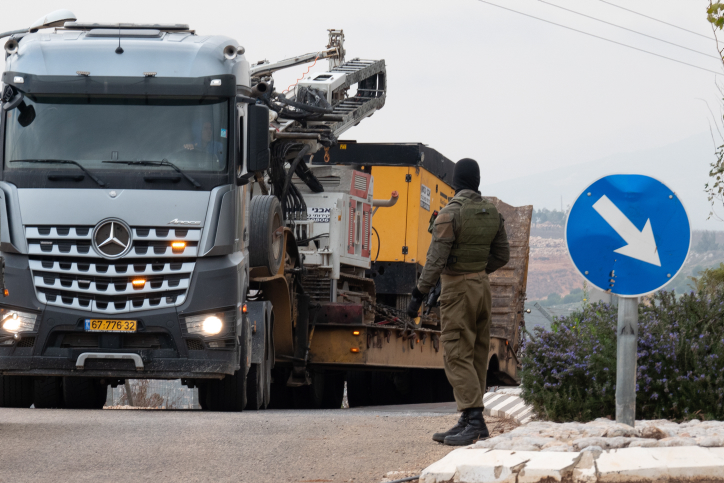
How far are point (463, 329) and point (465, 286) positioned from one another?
0.90 feet

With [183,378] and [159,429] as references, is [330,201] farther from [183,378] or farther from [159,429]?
[159,429]

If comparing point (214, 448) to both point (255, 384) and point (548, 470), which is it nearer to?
point (548, 470)

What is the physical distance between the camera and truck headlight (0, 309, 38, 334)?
384 inches

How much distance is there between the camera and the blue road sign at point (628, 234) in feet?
17.6

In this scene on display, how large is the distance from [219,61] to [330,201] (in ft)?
13.7

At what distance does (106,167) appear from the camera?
31.9 ft

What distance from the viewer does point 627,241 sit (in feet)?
17.9

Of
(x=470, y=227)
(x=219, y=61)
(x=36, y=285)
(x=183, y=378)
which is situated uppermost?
(x=219, y=61)

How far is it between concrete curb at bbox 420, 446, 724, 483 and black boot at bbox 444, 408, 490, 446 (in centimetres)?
157

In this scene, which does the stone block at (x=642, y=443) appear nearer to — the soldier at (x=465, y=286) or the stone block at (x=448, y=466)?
the stone block at (x=448, y=466)

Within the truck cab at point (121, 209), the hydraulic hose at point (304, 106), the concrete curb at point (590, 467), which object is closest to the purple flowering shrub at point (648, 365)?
the concrete curb at point (590, 467)

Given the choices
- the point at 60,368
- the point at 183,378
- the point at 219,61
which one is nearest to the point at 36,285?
the point at 60,368

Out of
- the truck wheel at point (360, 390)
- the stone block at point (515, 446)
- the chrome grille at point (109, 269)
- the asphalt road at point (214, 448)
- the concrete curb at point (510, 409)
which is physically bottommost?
the truck wheel at point (360, 390)

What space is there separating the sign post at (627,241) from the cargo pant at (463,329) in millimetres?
1415
